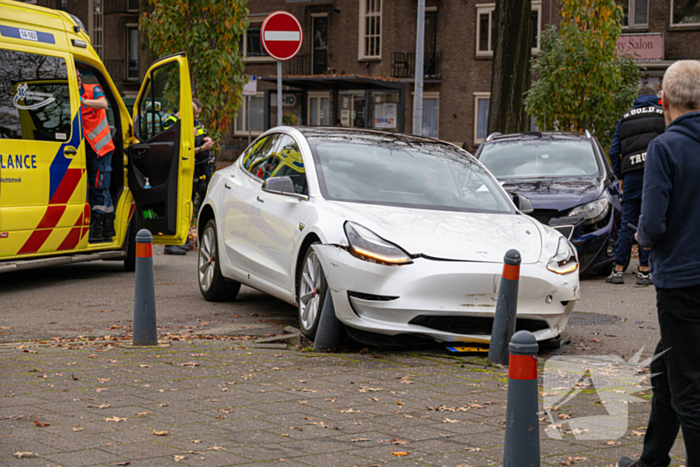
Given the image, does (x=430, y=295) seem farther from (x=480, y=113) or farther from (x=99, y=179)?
(x=480, y=113)

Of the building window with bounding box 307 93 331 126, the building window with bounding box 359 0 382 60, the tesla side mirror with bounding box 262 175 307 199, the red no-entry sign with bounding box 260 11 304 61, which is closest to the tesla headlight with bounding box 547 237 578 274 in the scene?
the tesla side mirror with bounding box 262 175 307 199

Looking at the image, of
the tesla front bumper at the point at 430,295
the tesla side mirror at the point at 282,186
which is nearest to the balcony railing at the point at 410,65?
the tesla side mirror at the point at 282,186

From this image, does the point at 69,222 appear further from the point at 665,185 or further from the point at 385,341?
the point at 665,185

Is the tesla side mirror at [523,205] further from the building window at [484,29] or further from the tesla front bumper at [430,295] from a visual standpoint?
the building window at [484,29]

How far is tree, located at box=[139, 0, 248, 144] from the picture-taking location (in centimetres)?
1570

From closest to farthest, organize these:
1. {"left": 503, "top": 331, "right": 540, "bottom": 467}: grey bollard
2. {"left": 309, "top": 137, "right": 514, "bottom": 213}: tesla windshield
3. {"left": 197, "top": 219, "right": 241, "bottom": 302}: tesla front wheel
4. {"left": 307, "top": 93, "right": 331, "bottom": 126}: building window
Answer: {"left": 503, "top": 331, "right": 540, "bottom": 467}: grey bollard, {"left": 309, "top": 137, "right": 514, "bottom": 213}: tesla windshield, {"left": 197, "top": 219, "right": 241, "bottom": 302}: tesla front wheel, {"left": 307, "top": 93, "right": 331, "bottom": 126}: building window

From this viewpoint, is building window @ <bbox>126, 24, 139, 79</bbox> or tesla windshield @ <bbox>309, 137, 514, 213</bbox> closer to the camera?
tesla windshield @ <bbox>309, 137, 514, 213</bbox>

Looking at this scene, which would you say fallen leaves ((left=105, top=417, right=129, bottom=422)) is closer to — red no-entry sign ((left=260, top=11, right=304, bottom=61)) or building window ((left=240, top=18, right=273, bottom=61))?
red no-entry sign ((left=260, top=11, right=304, bottom=61))

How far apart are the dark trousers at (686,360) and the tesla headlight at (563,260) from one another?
2790 millimetres

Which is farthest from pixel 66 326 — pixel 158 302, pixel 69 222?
pixel 69 222

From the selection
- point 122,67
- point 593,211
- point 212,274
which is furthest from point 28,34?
point 122,67

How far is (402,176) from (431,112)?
34921 mm

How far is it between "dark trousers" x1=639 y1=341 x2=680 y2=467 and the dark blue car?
6.59 m

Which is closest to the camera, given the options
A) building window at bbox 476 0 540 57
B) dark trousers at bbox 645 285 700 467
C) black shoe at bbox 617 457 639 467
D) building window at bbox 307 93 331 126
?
dark trousers at bbox 645 285 700 467
